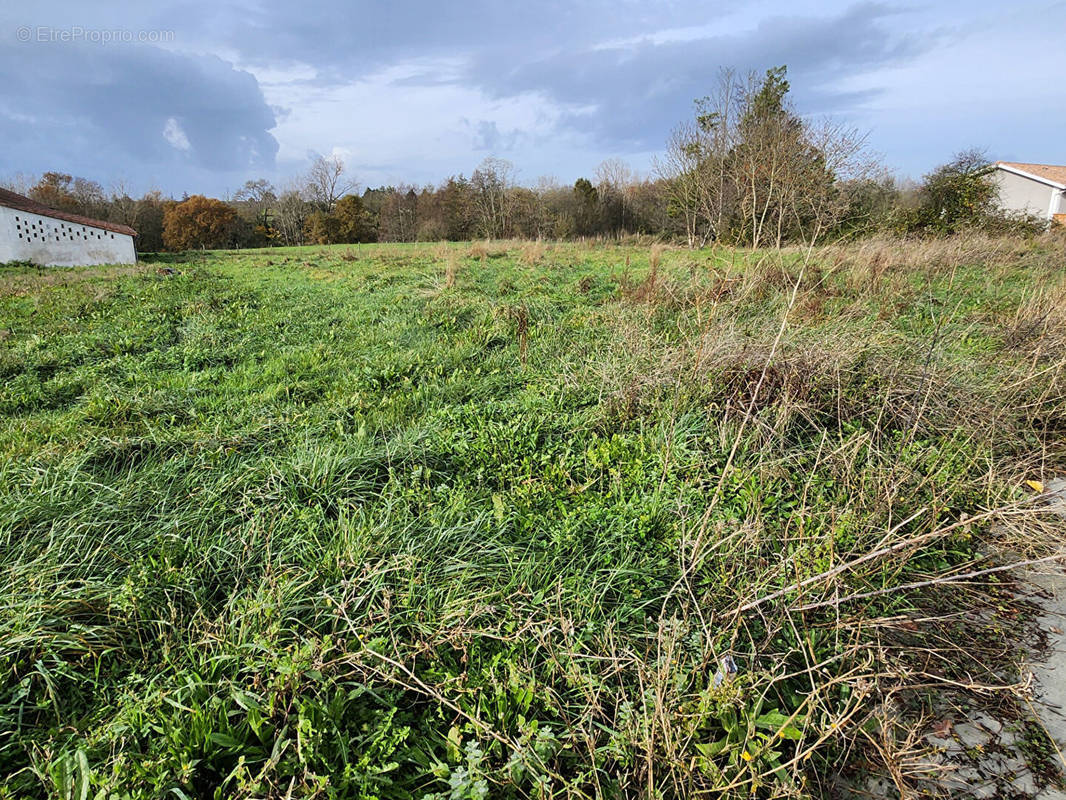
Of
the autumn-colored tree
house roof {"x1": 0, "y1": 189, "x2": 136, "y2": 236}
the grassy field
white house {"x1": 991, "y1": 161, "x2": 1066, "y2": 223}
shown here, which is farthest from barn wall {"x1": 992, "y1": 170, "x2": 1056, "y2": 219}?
the autumn-colored tree

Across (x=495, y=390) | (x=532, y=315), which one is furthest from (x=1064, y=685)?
(x=532, y=315)

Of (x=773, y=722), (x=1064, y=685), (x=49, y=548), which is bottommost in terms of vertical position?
(x=1064, y=685)

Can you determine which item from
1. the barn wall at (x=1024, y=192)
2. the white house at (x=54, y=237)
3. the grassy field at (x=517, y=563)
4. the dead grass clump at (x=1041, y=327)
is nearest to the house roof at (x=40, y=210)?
the white house at (x=54, y=237)

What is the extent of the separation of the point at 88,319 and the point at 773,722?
397 inches

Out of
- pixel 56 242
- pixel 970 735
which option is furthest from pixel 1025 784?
pixel 56 242

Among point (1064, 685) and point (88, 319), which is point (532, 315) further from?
point (88, 319)

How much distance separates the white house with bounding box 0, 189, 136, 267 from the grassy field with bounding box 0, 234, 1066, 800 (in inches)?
856

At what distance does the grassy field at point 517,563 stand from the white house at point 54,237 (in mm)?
21750

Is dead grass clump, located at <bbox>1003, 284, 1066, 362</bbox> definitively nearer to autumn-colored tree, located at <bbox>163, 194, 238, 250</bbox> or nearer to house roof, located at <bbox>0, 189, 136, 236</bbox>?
house roof, located at <bbox>0, 189, 136, 236</bbox>

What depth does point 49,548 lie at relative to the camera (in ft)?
7.30

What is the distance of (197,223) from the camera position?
3603 centimetres

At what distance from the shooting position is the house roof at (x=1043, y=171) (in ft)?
87.5

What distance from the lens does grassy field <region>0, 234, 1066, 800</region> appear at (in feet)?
5.36

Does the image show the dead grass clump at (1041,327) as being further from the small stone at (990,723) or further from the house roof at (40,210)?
the house roof at (40,210)
